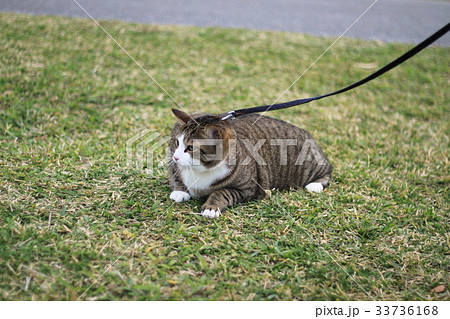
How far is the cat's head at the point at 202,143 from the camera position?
2916mm

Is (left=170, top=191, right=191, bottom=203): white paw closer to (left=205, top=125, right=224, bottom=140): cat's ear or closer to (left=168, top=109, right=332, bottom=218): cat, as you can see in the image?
(left=168, top=109, right=332, bottom=218): cat

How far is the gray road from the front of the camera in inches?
268

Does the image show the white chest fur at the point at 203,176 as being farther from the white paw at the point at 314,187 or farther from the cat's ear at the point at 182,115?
the white paw at the point at 314,187

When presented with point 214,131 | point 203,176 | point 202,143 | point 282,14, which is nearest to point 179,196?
point 203,176

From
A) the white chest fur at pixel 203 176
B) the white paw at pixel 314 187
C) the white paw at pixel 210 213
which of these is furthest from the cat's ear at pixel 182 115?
the white paw at pixel 314 187

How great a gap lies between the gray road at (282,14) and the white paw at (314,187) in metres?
4.48

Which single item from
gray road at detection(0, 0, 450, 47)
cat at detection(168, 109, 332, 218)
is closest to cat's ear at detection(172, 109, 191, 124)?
cat at detection(168, 109, 332, 218)

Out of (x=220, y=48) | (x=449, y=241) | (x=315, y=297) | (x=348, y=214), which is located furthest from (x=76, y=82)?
(x=449, y=241)

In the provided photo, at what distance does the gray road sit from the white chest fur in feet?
15.2

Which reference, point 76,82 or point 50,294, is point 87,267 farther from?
point 76,82
